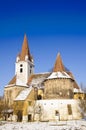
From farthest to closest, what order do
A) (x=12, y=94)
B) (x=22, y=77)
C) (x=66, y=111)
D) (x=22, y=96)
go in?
(x=22, y=77)
(x=12, y=94)
(x=22, y=96)
(x=66, y=111)

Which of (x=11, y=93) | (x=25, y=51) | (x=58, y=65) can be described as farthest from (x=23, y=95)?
(x=25, y=51)

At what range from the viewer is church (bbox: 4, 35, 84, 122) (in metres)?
57.1

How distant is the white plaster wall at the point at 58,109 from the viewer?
56.6 metres

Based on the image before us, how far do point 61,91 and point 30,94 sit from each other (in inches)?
293

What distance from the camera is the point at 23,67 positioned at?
77188 mm

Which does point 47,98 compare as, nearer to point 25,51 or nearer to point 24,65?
point 24,65

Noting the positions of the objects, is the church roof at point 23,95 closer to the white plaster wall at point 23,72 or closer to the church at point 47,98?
the church at point 47,98

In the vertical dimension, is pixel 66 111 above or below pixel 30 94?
below

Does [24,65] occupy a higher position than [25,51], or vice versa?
[25,51]

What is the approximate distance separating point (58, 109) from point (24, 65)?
79.6 feet

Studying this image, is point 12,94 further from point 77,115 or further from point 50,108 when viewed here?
point 77,115

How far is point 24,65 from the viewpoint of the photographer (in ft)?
254

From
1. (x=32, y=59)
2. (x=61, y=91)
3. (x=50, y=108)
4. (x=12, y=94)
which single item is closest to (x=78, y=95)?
(x=61, y=91)

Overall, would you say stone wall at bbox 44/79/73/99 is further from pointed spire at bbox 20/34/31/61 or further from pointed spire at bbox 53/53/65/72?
pointed spire at bbox 20/34/31/61
